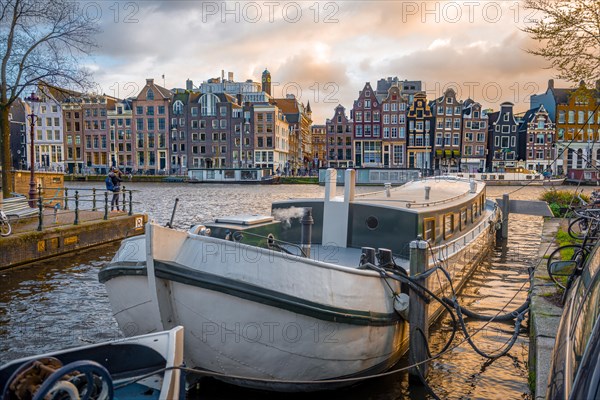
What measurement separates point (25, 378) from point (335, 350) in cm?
356

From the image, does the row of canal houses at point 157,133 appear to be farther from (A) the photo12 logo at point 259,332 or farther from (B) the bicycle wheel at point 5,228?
(A) the photo12 logo at point 259,332

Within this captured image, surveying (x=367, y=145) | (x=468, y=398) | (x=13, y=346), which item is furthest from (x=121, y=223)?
(x=367, y=145)

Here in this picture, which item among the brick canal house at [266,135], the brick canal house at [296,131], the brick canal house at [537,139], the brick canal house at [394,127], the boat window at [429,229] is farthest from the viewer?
the brick canal house at [296,131]

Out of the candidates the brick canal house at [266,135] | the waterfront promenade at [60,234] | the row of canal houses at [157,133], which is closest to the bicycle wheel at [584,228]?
the waterfront promenade at [60,234]

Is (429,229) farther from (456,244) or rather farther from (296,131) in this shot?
(296,131)

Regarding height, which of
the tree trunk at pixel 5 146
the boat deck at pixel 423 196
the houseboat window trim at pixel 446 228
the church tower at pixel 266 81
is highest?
the church tower at pixel 266 81

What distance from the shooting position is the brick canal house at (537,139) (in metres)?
82.4

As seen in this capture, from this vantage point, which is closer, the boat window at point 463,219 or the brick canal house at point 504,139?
the boat window at point 463,219

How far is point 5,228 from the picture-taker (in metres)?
14.0

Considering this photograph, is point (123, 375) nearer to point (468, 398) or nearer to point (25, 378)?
point (25, 378)

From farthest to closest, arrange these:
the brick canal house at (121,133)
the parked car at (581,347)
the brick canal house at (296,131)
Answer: the brick canal house at (296,131)
the brick canal house at (121,133)
the parked car at (581,347)

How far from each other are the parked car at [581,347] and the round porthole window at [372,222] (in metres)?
5.46

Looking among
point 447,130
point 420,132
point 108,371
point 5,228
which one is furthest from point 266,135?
point 108,371

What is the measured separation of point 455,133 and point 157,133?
50.1 m
